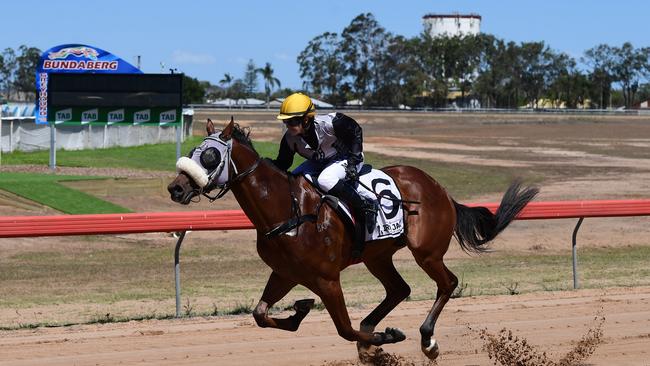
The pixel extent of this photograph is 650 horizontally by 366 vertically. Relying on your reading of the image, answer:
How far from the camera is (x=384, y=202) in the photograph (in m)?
7.98

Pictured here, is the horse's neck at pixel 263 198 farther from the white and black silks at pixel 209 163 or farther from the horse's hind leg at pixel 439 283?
the horse's hind leg at pixel 439 283

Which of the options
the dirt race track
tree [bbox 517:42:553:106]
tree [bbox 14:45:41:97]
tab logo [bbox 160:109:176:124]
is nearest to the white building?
tree [bbox 517:42:553:106]

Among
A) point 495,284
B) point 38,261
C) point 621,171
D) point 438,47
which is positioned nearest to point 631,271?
point 495,284

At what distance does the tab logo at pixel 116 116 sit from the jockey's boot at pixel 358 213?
67.3 feet

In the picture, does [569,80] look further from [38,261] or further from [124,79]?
[38,261]

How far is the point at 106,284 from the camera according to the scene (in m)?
13.5

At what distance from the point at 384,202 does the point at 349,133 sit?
0.64 metres

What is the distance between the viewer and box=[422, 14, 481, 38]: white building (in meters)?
150

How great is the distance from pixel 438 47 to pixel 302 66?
877 inches

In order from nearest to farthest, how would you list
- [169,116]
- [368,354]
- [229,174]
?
[229,174] < [368,354] < [169,116]

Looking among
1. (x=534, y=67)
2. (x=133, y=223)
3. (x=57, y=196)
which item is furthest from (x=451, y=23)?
(x=133, y=223)

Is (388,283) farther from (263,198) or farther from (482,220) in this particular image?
(263,198)

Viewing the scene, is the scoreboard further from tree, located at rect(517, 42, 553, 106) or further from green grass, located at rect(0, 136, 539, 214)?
tree, located at rect(517, 42, 553, 106)

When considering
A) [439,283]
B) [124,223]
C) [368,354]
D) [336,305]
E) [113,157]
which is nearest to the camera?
[336,305]
